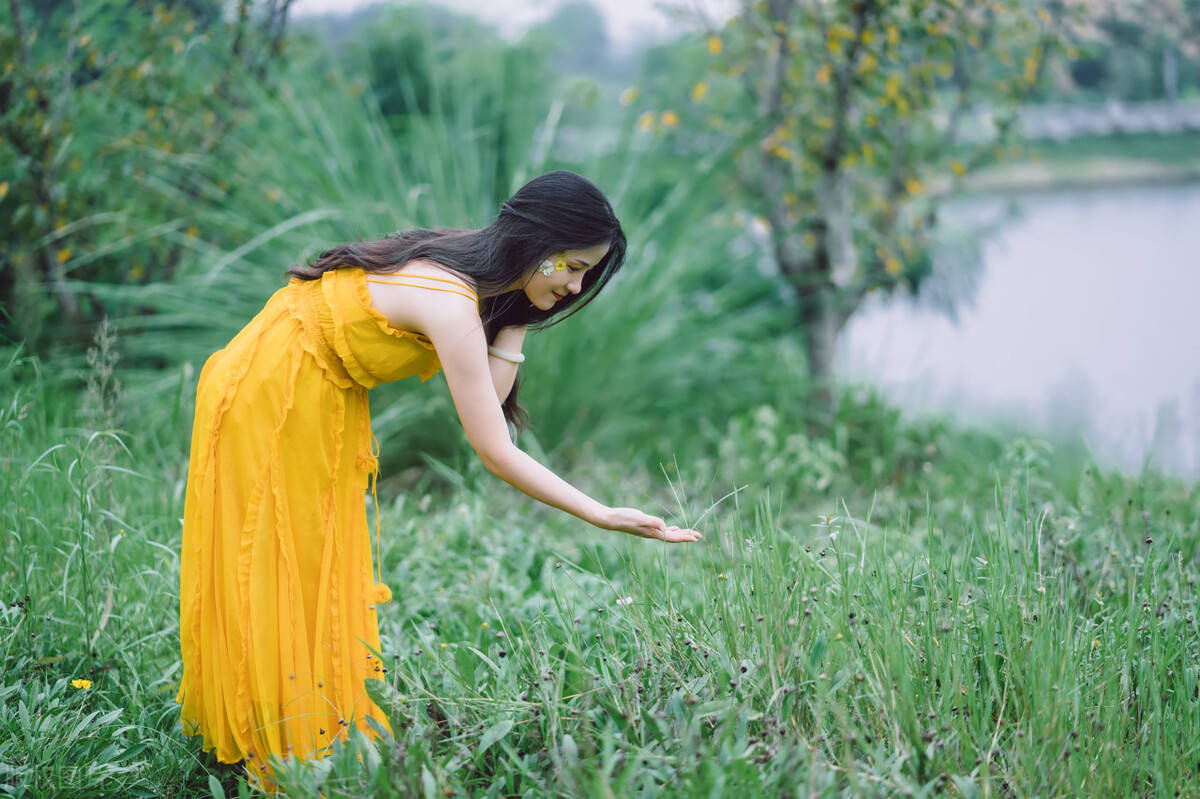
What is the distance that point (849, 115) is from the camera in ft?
14.9

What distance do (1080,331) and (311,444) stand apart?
213 inches

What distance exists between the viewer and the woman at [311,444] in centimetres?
182

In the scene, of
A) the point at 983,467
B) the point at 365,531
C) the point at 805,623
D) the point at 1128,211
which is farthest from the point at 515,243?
the point at 1128,211

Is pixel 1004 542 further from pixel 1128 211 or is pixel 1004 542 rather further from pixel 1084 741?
pixel 1128 211

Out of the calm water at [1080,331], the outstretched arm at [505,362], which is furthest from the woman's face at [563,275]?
the calm water at [1080,331]

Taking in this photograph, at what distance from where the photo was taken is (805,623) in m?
1.77

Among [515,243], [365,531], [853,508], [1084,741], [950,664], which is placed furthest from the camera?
[853,508]

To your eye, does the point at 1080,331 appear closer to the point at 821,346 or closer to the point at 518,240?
the point at 821,346

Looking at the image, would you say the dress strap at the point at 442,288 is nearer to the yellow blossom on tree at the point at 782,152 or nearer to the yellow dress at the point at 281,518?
the yellow dress at the point at 281,518

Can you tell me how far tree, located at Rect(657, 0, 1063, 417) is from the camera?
4062mm

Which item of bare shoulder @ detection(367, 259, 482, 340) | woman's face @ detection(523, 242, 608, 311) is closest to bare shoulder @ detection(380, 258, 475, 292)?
bare shoulder @ detection(367, 259, 482, 340)

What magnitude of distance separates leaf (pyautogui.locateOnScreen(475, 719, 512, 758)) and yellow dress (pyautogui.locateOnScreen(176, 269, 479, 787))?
0.33 metres

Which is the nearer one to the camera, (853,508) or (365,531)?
(365,531)

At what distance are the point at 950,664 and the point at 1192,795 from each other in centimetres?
40
